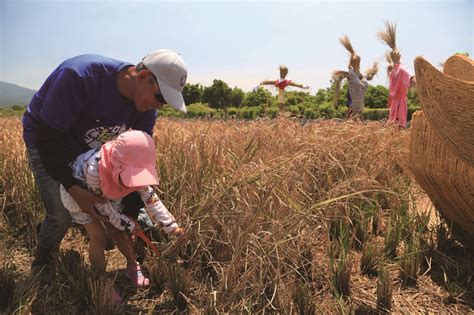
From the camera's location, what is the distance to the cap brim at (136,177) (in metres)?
1.52

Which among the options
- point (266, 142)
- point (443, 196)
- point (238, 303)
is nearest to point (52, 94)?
point (238, 303)

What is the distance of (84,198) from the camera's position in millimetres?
1618

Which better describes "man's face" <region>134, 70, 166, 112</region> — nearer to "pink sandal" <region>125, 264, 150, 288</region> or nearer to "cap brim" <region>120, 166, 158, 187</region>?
"cap brim" <region>120, 166, 158, 187</region>

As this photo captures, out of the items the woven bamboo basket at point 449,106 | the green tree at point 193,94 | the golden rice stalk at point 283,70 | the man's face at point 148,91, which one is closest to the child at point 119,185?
the man's face at point 148,91

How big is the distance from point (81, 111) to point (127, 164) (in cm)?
40

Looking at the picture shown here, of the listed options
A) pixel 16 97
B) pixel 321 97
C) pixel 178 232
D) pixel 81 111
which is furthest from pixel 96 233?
pixel 16 97

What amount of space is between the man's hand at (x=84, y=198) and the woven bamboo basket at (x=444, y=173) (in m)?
1.42

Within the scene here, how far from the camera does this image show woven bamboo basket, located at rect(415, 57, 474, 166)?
1.52 m

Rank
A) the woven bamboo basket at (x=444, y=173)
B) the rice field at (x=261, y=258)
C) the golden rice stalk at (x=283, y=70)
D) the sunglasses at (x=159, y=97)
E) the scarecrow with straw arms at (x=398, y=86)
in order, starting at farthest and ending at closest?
the golden rice stalk at (x=283, y=70), the scarecrow with straw arms at (x=398, y=86), the woven bamboo basket at (x=444, y=173), the sunglasses at (x=159, y=97), the rice field at (x=261, y=258)

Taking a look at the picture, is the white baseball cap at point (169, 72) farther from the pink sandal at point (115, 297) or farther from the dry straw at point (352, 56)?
the dry straw at point (352, 56)

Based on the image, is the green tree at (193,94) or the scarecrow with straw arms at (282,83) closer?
the scarecrow with straw arms at (282,83)

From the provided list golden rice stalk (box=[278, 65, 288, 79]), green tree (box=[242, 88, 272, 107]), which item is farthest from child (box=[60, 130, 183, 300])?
golden rice stalk (box=[278, 65, 288, 79])

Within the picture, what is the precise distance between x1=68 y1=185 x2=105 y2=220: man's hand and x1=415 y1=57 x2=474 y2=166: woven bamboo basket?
1.42 m

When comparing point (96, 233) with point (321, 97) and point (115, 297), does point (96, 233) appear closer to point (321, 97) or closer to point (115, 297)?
point (115, 297)
